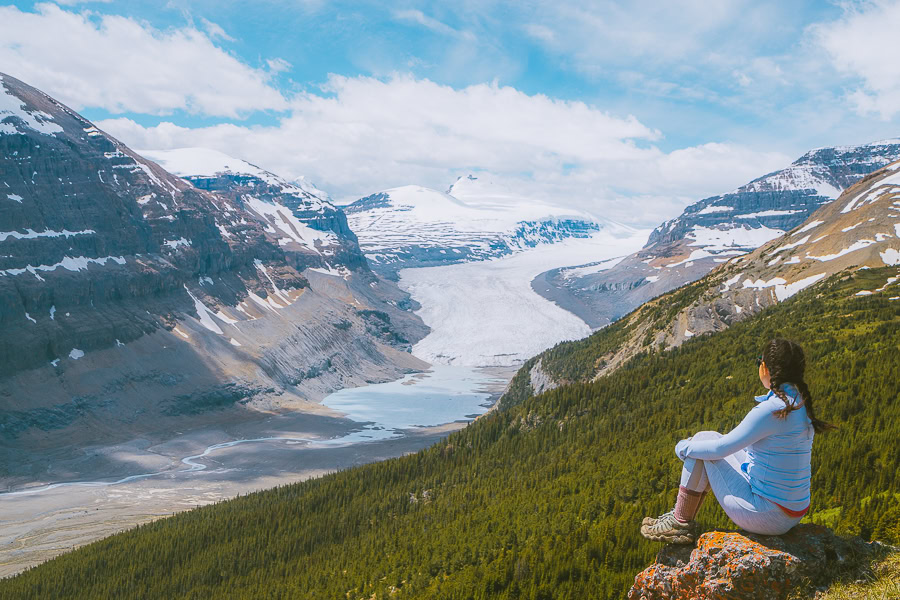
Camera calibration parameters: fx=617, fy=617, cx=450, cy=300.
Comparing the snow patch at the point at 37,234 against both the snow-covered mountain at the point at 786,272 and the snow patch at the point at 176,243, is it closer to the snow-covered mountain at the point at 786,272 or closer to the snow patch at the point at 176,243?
the snow patch at the point at 176,243

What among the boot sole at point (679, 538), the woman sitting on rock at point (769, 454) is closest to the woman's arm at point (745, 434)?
the woman sitting on rock at point (769, 454)

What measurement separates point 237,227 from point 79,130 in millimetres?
48956

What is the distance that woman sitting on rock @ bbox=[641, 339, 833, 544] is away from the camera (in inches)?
329

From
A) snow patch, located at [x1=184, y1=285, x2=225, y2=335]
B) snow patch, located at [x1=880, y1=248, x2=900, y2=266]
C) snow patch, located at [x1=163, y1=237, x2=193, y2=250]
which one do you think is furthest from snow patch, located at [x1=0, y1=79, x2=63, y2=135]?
snow patch, located at [x1=880, y1=248, x2=900, y2=266]

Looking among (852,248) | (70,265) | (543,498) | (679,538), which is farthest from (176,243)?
(679,538)

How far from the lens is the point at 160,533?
48.4 m

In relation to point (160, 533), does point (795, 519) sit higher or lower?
higher

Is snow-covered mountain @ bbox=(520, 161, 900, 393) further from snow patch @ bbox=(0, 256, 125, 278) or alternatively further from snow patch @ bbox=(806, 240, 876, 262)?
snow patch @ bbox=(0, 256, 125, 278)

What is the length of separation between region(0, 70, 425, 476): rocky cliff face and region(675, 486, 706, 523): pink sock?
364ft

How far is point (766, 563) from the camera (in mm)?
8953

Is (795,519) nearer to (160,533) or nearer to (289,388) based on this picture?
(160,533)

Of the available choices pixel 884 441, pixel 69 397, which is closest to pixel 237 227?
pixel 69 397

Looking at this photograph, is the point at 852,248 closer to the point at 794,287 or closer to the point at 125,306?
the point at 794,287

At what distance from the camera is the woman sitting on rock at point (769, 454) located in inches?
329
